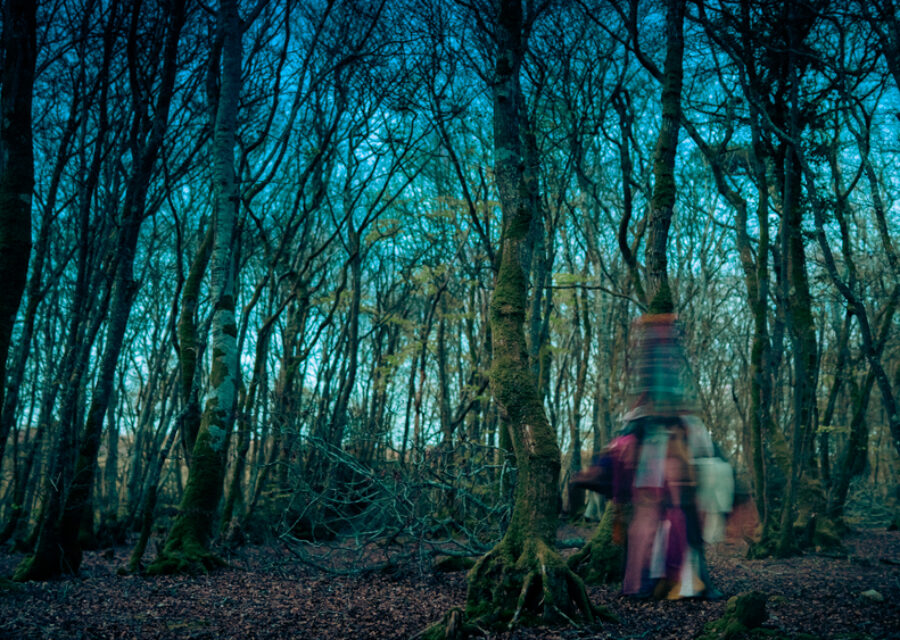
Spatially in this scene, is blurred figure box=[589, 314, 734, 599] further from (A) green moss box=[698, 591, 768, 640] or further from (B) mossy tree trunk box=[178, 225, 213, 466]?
(B) mossy tree trunk box=[178, 225, 213, 466]

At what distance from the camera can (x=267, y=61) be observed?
1132 cm

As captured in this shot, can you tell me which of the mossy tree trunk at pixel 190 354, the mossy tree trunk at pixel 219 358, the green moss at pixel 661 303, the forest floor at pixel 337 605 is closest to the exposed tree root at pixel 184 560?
the mossy tree trunk at pixel 219 358

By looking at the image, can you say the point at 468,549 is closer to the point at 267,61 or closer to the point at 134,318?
the point at 267,61

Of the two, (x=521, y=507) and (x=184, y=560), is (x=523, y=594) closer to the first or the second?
(x=521, y=507)

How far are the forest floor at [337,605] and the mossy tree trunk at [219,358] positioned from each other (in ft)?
2.37

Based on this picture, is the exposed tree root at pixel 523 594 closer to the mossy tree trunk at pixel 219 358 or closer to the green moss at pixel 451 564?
the green moss at pixel 451 564

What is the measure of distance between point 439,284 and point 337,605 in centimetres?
1173

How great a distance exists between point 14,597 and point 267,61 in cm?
946

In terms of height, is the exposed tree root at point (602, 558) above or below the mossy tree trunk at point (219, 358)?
below

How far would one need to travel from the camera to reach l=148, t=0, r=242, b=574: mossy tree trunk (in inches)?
305

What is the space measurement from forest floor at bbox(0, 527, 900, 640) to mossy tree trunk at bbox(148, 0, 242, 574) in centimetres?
72

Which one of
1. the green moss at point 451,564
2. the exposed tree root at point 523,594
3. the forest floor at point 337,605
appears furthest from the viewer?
the green moss at point 451,564

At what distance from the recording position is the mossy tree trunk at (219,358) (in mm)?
7754

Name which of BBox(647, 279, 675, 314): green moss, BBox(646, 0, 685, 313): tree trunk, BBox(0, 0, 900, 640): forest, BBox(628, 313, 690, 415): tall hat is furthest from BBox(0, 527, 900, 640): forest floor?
BBox(646, 0, 685, 313): tree trunk
